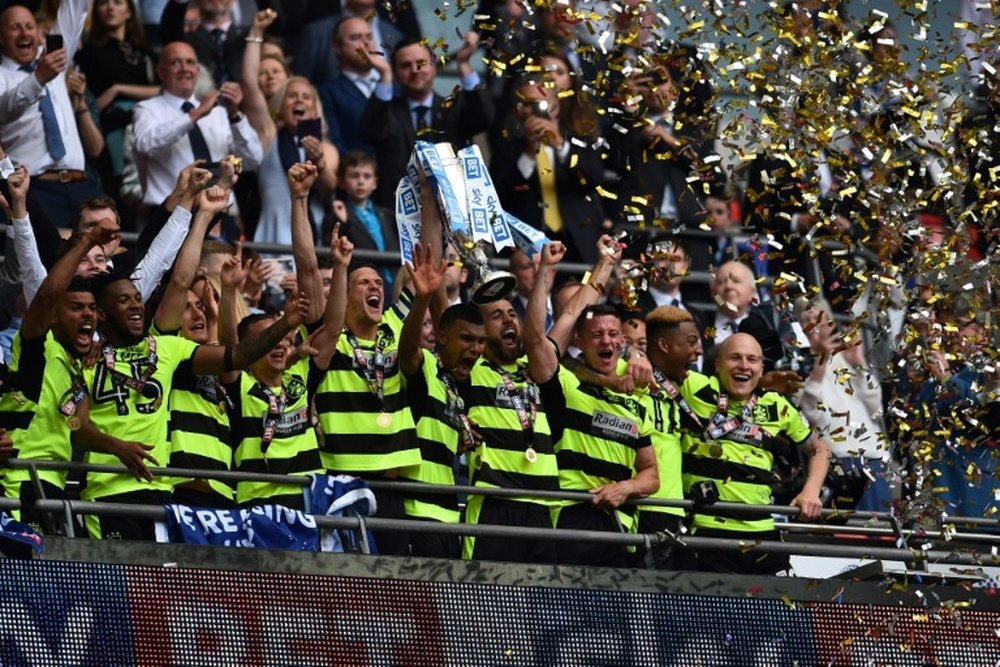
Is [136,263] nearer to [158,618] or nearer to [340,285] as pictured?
[340,285]

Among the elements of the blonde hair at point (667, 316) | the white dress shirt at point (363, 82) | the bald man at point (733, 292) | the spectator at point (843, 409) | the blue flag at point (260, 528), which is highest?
the white dress shirt at point (363, 82)

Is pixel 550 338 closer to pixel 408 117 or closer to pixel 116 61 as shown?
pixel 408 117

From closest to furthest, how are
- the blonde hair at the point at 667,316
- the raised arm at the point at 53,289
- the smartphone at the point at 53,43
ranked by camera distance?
the raised arm at the point at 53,289, the blonde hair at the point at 667,316, the smartphone at the point at 53,43

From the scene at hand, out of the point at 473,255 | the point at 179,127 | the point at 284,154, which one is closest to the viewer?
the point at 473,255

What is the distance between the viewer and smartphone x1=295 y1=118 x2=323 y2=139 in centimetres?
1297

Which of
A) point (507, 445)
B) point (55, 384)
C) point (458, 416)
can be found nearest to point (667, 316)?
point (507, 445)

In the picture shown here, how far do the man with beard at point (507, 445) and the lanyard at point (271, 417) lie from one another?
3.38 ft

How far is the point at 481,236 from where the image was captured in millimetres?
10078

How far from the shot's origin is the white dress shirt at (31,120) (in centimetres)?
1166

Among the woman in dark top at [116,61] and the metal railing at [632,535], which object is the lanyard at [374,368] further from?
the woman in dark top at [116,61]

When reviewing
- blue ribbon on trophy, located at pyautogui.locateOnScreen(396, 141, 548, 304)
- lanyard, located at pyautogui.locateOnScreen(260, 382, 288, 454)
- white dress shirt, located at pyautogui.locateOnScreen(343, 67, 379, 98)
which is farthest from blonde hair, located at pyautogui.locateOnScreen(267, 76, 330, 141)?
lanyard, located at pyautogui.locateOnScreen(260, 382, 288, 454)

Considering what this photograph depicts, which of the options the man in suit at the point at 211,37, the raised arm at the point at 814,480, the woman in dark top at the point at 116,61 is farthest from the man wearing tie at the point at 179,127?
the raised arm at the point at 814,480

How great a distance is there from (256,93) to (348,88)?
3.37ft

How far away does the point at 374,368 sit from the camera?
9805mm
